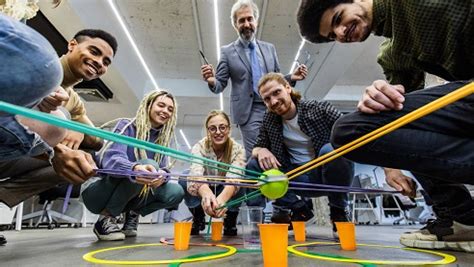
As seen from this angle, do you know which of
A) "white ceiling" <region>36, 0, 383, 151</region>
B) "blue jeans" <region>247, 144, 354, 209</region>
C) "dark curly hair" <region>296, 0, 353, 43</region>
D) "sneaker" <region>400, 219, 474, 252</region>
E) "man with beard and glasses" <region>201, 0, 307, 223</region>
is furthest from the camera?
"white ceiling" <region>36, 0, 383, 151</region>

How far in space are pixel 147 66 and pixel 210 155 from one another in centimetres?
322

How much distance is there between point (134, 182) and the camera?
153cm

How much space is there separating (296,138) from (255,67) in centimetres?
64

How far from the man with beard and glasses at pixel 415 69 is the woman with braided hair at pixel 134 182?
0.90 metres

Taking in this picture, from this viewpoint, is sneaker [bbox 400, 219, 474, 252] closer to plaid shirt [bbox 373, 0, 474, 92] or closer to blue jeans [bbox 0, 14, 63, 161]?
plaid shirt [bbox 373, 0, 474, 92]

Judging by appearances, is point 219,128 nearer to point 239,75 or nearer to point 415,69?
point 239,75

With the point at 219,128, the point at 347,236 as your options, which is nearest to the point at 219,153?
the point at 219,128

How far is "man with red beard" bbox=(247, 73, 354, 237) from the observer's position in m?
1.65

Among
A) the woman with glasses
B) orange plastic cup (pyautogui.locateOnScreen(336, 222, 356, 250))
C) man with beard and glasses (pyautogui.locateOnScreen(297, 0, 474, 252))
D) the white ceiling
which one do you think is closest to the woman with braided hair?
the woman with glasses

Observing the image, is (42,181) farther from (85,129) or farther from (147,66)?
(147,66)

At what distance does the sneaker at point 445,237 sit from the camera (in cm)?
110

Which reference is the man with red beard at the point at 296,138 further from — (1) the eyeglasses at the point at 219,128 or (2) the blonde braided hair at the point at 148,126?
(2) the blonde braided hair at the point at 148,126

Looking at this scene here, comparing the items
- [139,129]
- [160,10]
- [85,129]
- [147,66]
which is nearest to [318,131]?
[139,129]

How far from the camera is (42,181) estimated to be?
5.01ft
